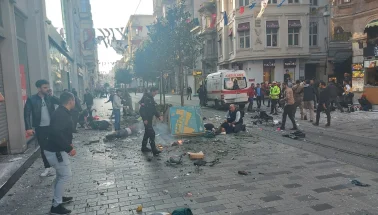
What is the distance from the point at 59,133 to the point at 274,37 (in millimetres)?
29452

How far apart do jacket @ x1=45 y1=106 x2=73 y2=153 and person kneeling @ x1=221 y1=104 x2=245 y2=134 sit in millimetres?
6945

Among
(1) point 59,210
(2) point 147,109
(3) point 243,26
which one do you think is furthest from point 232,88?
(1) point 59,210

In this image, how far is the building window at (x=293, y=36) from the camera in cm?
3059

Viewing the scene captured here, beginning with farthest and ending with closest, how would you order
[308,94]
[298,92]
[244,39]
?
[244,39], [298,92], [308,94]

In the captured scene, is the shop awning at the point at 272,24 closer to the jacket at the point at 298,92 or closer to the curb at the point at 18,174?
the jacket at the point at 298,92

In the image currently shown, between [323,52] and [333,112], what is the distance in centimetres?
1880

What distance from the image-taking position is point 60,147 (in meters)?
4.36

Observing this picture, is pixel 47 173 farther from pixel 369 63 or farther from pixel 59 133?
pixel 369 63

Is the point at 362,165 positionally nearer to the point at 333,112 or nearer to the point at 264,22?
the point at 333,112

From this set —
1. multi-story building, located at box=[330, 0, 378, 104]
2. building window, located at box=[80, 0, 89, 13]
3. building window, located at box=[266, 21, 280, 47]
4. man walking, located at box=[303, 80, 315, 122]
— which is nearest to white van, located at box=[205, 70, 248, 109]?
man walking, located at box=[303, 80, 315, 122]

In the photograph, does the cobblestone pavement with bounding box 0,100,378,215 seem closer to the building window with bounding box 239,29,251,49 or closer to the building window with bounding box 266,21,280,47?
the building window with bounding box 239,29,251,49

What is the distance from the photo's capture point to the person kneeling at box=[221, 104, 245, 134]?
34.8 feet

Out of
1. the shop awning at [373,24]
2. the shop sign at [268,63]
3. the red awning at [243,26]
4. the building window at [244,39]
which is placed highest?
the red awning at [243,26]

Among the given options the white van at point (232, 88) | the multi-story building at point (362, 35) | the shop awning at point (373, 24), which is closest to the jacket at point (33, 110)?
the white van at point (232, 88)
